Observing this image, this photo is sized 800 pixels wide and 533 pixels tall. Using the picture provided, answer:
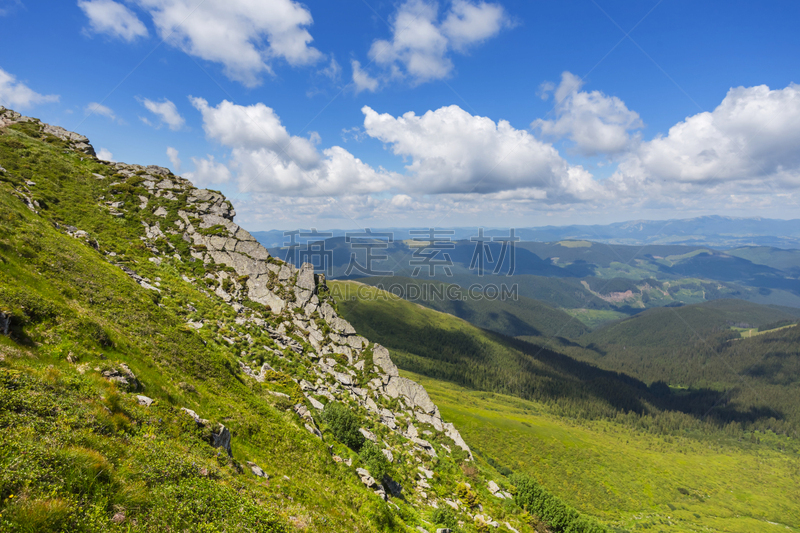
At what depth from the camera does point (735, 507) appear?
451ft

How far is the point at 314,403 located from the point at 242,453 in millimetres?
15238

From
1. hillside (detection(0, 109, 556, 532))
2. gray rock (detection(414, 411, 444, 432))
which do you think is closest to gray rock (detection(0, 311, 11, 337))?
hillside (detection(0, 109, 556, 532))

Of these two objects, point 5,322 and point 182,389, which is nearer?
point 5,322

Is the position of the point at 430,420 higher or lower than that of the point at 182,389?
lower

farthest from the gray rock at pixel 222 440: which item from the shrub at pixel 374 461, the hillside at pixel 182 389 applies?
the shrub at pixel 374 461

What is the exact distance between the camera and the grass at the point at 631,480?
103938mm

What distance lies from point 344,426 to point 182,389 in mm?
15097

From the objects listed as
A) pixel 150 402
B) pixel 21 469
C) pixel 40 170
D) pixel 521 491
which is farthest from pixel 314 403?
pixel 40 170

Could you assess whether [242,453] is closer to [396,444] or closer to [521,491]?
[396,444]

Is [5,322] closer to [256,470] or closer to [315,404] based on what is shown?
[256,470]

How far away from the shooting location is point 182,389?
16.9 m

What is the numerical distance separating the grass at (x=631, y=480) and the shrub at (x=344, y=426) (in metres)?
68.1

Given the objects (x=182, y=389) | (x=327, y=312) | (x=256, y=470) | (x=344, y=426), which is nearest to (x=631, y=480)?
(x=327, y=312)

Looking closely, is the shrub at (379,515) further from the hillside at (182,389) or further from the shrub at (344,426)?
the shrub at (344,426)
